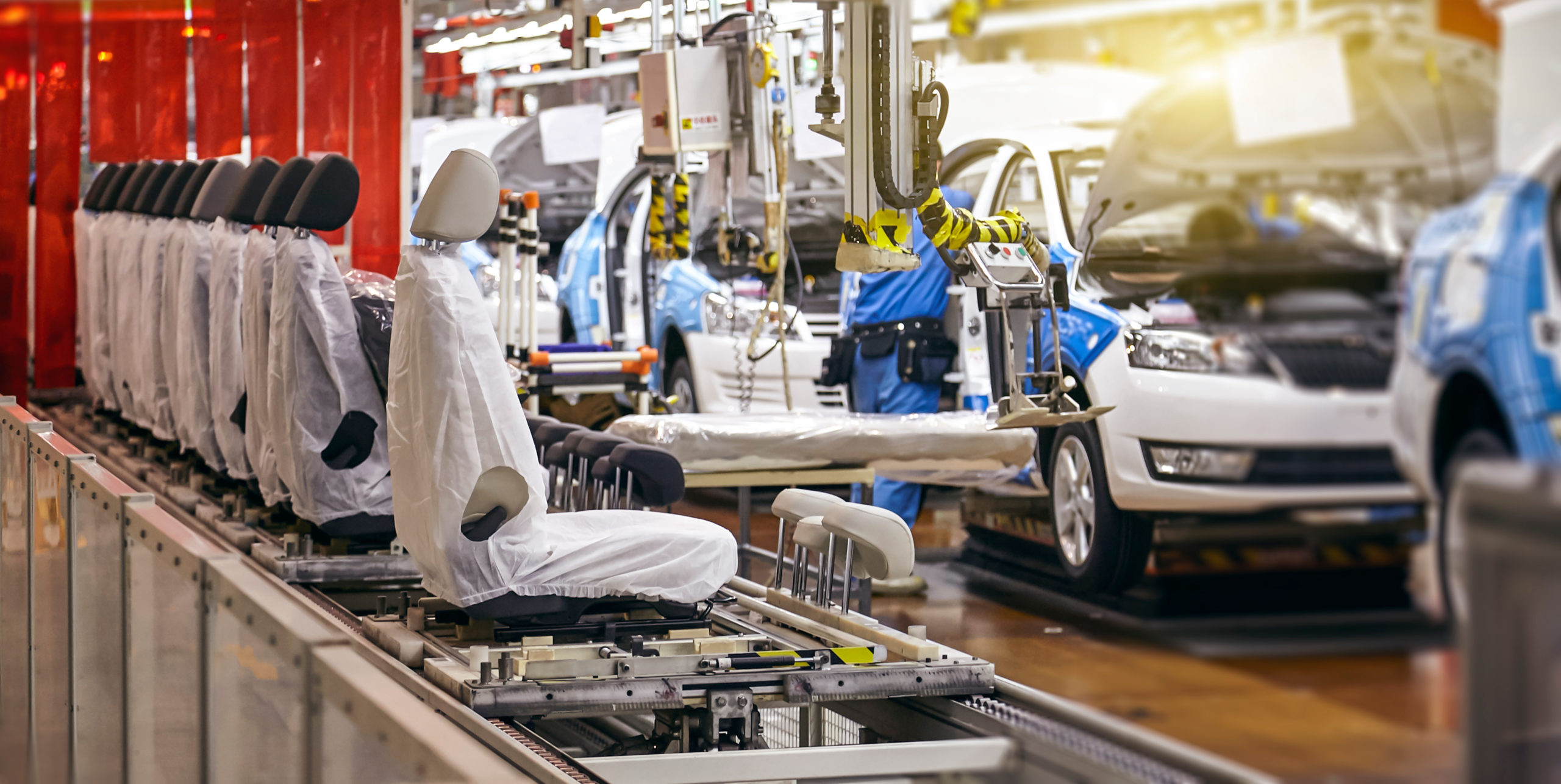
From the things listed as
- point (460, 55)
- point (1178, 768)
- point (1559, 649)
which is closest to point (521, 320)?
point (460, 55)

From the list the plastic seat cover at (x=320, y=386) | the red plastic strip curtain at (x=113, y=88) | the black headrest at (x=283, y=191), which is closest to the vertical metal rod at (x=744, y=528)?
the plastic seat cover at (x=320, y=386)

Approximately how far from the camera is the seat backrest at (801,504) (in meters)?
3.88

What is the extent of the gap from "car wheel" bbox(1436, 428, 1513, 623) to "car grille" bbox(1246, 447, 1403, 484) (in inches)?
4.3

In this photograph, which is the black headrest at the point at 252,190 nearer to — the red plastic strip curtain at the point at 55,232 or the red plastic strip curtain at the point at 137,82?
the red plastic strip curtain at the point at 55,232

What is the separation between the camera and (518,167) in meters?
11.5

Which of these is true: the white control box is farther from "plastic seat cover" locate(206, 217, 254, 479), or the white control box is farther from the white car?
the white car

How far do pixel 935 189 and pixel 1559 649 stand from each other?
240 cm

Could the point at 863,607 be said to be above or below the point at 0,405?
below

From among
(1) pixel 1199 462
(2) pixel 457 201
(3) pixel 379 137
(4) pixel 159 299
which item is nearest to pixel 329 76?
(3) pixel 379 137

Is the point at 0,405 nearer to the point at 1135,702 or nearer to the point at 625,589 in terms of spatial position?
the point at 625,589

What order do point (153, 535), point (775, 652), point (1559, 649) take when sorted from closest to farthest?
point (1559, 649)
point (153, 535)
point (775, 652)

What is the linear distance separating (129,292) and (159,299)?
1.73ft

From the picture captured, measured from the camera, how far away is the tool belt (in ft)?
20.3

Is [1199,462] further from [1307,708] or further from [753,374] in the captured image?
[753,374]
